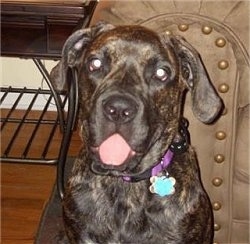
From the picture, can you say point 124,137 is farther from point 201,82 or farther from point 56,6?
point 56,6

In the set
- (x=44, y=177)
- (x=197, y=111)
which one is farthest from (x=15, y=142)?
(x=197, y=111)

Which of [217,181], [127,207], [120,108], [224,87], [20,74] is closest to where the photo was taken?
[120,108]

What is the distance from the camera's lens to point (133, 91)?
1572 millimetres

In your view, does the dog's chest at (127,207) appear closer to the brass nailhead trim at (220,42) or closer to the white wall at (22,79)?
the brass nailhead trim at (220,42)

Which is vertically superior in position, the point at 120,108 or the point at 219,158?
the point at 120,108

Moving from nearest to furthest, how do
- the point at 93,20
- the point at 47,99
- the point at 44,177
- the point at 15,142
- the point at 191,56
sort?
the point at 191,56, the point at 93,20, the point at 44,177, the point at 15,142, the point at 47,99

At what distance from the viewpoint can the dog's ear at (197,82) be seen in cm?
172

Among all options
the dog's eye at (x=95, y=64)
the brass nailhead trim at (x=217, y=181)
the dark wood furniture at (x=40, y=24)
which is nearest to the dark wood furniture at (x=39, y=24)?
the dark wood furniture at (x=40, y=24)

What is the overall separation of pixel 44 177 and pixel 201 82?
4.80 ft

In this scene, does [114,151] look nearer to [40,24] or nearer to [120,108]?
[120,108]

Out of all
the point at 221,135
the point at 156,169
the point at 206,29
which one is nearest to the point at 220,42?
the point at 206,29

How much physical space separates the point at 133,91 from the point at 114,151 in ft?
0.59

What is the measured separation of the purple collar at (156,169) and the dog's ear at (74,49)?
371 mm

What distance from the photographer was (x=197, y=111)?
1.78 meters
